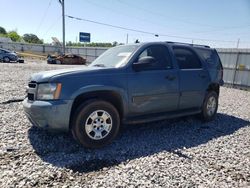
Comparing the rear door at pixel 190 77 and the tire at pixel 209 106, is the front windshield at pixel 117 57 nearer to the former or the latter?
the rear door at pixel 190 77

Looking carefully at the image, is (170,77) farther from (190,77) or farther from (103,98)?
(103,98)

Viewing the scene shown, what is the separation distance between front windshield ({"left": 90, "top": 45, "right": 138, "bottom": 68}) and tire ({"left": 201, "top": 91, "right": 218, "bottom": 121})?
2.43 m

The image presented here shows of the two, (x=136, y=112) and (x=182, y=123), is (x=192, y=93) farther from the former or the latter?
(x=136, y=112)

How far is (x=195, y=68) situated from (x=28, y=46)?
53.6 m

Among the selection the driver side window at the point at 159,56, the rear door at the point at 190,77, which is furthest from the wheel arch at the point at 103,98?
the rear door at the point at 190,77

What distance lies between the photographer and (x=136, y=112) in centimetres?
433

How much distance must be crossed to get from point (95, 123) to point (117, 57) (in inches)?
58.2

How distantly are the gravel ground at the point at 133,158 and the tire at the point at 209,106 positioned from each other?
1.50 ft

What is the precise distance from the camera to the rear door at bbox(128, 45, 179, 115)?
167 inches

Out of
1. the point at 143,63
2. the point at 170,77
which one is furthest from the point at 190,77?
the point at 143,63

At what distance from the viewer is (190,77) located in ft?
17.0

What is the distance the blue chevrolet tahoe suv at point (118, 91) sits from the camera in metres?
3.67

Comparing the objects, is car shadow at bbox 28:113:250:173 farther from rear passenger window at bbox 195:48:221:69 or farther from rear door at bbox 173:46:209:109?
rear passenger window at bbox 195:48:221:69

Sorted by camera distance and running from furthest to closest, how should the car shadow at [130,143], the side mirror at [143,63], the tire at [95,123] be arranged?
1. the side mirror at [143,63]
2. the tire at [95,123]
3. the car shadow at [130,143]
